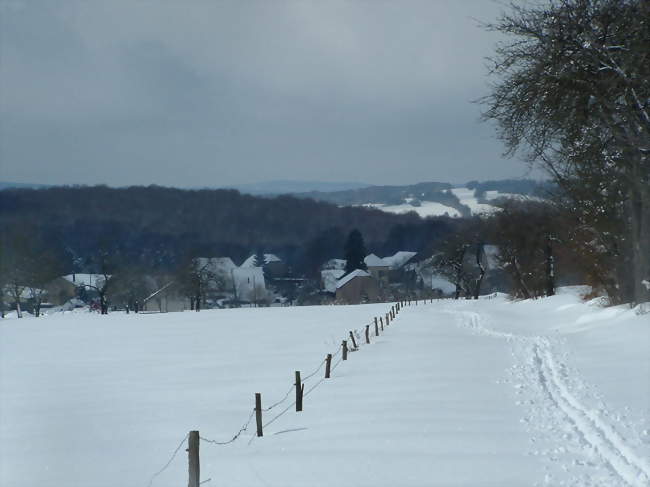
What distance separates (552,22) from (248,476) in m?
11.1

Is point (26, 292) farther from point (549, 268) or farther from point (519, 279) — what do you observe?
point (549, 268)

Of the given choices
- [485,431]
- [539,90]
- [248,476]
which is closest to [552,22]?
[539,90]

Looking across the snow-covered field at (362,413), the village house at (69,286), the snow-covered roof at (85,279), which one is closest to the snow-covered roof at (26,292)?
the village house at (69,286)

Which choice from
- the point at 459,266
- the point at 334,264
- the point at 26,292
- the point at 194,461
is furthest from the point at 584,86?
the point at 334,264

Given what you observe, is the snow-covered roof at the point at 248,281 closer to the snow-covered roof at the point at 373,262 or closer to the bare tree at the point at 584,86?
the snow-covered roof at the point at 373,262

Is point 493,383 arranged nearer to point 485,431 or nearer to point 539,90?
point 485,431

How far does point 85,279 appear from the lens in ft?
315

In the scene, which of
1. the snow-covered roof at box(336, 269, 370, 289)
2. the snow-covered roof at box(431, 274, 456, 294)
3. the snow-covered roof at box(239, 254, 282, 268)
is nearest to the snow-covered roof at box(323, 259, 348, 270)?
the snow-covered roof at box(239, 254, 282, 268)

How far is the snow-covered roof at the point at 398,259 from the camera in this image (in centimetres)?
13660

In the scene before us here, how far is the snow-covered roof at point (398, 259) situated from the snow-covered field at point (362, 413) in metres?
106

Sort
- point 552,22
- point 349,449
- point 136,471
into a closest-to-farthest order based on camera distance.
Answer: point 349,449, point 136,471, point 552,22

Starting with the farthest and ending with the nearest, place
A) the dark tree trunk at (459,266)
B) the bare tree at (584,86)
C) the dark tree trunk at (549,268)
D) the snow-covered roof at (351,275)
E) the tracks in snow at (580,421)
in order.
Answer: the snow-covered roof at (351,275) → the dark tree trunk at (459,266) → the dark tree trunk at (549,268) → the bare tree at (584,86) → the tracks in snow at (580,421)

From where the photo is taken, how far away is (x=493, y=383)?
1589 cm

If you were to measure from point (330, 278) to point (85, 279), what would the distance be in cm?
4091
